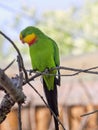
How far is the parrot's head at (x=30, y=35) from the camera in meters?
1.22

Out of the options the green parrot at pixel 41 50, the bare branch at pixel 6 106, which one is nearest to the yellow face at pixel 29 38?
the green parrot at pixel 41 50

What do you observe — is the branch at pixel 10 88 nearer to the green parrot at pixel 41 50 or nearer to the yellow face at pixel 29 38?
the green parrot at pixel 41 50

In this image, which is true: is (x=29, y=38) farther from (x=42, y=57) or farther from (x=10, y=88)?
(x=10, y=88)

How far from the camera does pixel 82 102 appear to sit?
2637 millimetres

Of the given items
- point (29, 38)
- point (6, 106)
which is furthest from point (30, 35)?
point (6, 106)

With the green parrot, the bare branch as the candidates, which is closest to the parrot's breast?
the green parrot

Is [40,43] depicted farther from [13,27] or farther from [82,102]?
[13,27]

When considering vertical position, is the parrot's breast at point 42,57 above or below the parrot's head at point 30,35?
below

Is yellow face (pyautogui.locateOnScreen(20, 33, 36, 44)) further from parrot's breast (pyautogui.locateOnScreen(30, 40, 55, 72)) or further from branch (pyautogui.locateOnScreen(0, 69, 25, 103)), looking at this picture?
branch (pyautogui.locateOnScreen(0, 69, 25, 103))

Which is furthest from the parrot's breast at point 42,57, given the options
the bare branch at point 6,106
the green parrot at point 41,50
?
the bare branch at point 6,106

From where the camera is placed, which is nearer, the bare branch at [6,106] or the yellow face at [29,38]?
the bare branch at [6,106]

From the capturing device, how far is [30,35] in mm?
1233

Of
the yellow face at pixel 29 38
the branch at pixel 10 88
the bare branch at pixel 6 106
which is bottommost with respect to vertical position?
the bare branch at pixel 6 106

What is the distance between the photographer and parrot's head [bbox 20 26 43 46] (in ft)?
4.01
